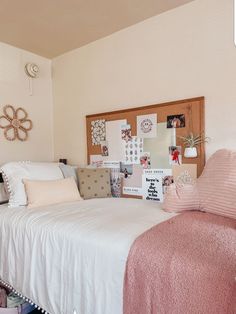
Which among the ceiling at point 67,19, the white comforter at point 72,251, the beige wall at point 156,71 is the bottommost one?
the white comforter at point 72,251

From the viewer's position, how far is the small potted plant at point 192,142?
1833 millimetres

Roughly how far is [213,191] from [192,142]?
480mm

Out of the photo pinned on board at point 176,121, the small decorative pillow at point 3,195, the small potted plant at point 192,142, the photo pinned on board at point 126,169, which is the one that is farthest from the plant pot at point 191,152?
the small decorative pillow at point 3,195

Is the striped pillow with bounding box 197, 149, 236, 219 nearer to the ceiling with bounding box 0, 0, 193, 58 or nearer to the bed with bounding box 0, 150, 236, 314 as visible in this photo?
the bed with bounding box 0, 150, 236, 314

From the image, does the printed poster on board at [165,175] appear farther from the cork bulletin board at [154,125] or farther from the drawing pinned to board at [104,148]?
the drawing pinned to board at [104,148]

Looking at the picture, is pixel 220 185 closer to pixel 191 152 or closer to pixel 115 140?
pixel 191 152

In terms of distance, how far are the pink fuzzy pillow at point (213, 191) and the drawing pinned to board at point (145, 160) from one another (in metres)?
0.51

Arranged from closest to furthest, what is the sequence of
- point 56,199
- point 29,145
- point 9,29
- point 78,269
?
point 78,269
point 56,199
point 9,29
point 29,145

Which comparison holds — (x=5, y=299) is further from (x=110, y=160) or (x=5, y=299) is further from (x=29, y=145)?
(x=29, y=145)

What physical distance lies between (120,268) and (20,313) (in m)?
1.00

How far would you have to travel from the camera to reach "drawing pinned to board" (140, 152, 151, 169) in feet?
7.00

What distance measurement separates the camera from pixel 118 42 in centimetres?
233

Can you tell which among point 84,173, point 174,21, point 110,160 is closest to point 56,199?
point 84,173

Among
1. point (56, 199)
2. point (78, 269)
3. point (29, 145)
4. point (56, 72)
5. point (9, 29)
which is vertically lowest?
point (78, 269)
